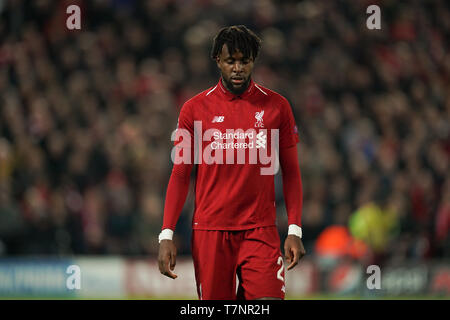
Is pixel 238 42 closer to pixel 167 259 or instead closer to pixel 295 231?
pixel 295 231

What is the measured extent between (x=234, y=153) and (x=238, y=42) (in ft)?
2.22

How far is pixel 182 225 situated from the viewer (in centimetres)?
1219

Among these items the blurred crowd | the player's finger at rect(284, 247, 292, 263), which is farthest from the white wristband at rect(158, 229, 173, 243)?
the blurred crowd

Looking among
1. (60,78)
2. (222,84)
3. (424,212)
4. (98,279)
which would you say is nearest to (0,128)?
(60,78)

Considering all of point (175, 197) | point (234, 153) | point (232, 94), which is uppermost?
point (232, 94)

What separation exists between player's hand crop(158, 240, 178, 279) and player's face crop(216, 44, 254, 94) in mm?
1071

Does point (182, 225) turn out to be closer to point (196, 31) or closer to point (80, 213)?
point (80, 213)

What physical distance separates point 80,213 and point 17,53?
3242 millimetres

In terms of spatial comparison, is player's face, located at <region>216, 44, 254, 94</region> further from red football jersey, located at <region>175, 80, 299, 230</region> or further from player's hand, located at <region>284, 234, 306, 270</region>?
player's hand, located at <region>284, 234, 306, 270</region>

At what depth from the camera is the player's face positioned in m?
5.19

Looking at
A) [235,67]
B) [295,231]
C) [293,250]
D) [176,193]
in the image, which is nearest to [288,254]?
[293,250]

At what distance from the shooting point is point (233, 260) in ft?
17.2

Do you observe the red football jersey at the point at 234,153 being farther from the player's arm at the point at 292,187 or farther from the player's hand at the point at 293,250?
the player's hand at the point at 293,250

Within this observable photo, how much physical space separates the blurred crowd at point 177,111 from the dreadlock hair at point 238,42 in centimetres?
693
